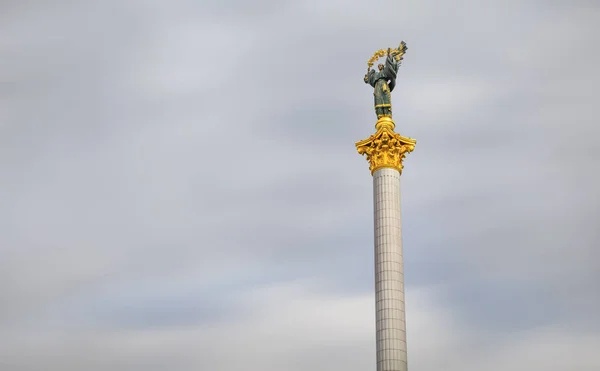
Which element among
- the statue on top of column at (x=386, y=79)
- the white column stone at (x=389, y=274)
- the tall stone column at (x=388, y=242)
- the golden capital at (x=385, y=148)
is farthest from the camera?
the statue on top of column at (x=386, y=79)

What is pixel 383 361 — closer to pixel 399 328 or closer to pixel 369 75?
pixel 399 328

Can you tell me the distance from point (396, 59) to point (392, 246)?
50.7 ft

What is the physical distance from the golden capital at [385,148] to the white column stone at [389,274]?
1.79 feet

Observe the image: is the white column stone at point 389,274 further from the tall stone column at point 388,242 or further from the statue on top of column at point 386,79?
the statue on top of column at point 386,79

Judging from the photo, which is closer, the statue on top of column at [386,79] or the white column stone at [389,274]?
the white column stone at [389,274]

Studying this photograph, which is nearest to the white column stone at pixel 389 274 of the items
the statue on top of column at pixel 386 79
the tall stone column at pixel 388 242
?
the tall stone column at pixel 388 242

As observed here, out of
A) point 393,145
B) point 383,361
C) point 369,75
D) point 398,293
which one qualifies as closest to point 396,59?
point 369,75

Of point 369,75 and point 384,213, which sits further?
point 369,75

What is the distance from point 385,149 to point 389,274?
31.8 feet

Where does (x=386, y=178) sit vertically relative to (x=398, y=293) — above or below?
above

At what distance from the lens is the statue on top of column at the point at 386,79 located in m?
71.8

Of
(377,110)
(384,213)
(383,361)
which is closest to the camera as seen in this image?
(383,361)

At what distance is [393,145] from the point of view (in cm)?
6925

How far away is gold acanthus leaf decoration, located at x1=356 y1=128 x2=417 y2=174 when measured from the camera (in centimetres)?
6894
